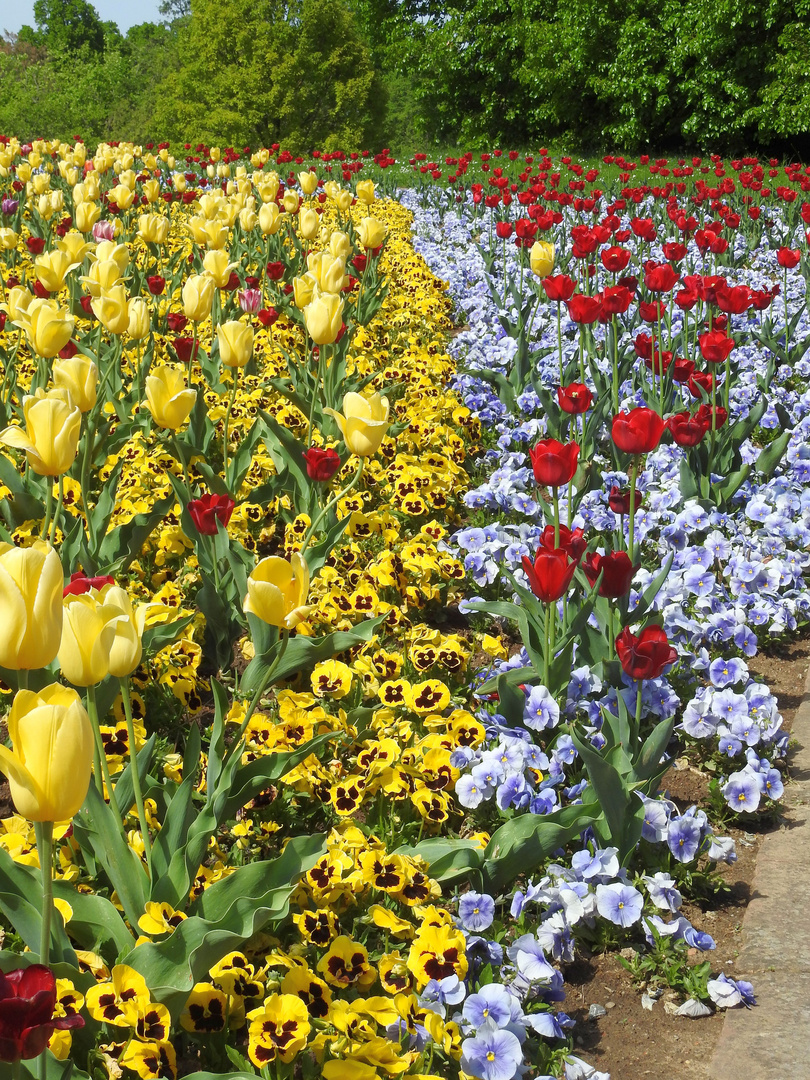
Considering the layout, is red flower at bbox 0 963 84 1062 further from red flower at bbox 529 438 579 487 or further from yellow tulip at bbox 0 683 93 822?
red flower at bbox 529 438 579 487

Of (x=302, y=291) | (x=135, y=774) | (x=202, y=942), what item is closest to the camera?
(x=202, y=942)

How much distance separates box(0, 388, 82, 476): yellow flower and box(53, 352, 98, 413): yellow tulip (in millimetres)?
420

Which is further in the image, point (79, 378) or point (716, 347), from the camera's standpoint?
point (716, 347)

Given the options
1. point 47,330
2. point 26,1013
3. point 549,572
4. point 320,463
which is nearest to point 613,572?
point 549,572

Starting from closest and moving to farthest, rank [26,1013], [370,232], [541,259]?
1. [26,1013]
2. [541,259]
3. [370,232]

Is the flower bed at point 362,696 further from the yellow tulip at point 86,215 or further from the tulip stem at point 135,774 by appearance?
the yellow tulip at point 86,215

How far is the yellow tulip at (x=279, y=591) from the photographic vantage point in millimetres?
1605

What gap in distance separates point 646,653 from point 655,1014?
0.70 meters

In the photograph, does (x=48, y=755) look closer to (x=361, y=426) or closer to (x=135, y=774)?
(x=135, y=774)

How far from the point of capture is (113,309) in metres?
3.21

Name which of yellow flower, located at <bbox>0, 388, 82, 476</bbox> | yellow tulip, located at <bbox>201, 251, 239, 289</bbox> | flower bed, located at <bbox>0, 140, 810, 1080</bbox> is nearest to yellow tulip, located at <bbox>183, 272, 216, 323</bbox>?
flower bed, located at <bbox>0, 140, 810, 1080</bbox>

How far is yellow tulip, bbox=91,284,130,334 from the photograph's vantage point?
319cm

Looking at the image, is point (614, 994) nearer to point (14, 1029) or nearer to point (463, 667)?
point (463, 667)

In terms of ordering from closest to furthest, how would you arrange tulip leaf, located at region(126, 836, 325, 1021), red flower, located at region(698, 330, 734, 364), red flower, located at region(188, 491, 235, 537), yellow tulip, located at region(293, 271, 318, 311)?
tulip leaf, located at region(126, 836, 325, 1021) → red flower, located at region(188, 491, 235, 537) → red flower, located at region(698, 330, 734, 364) → yellow tulip, located at region(293, 271, 318, 311)
